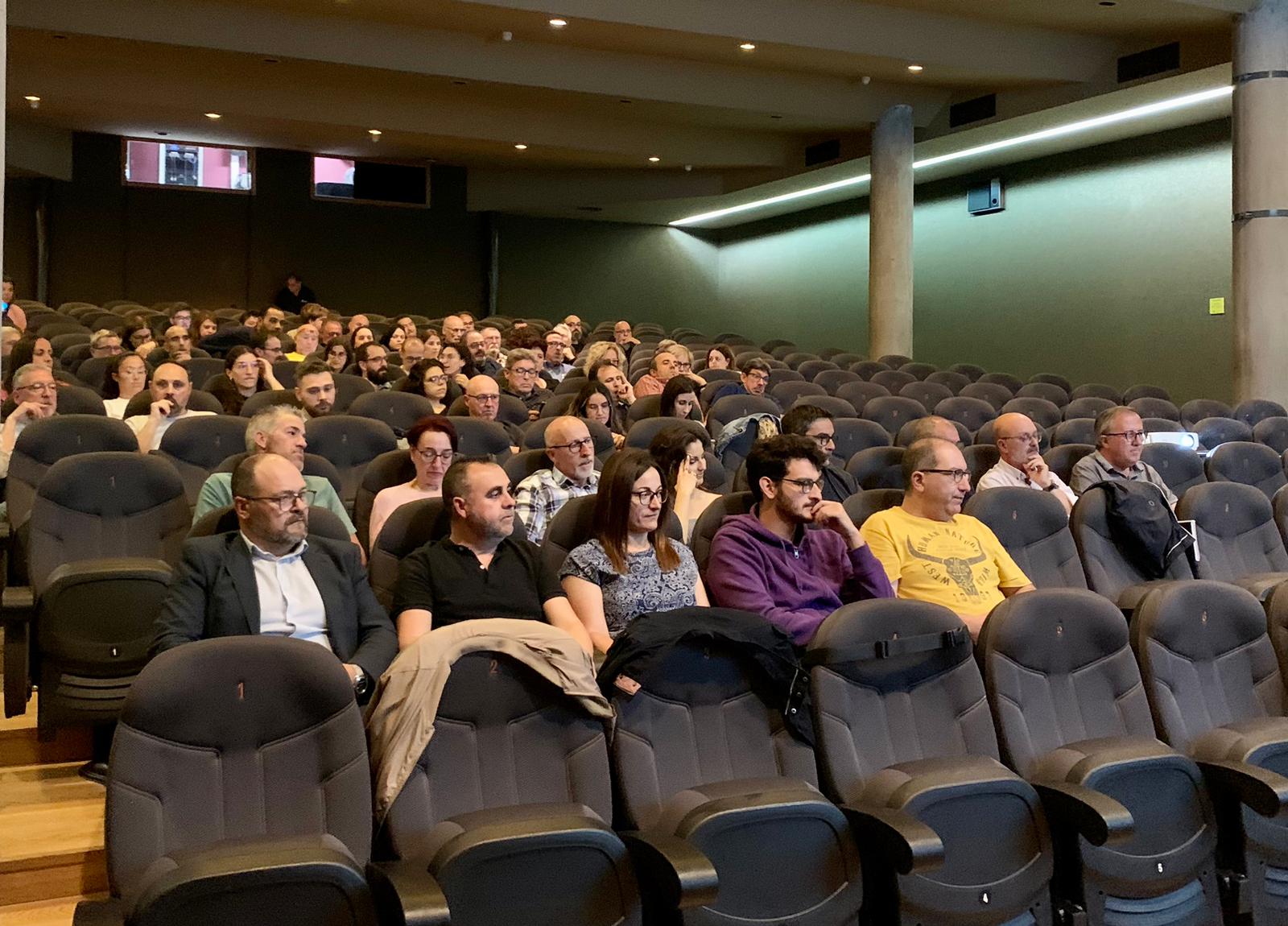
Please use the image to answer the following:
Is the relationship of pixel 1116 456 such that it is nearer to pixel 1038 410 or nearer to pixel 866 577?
pixel 866 577

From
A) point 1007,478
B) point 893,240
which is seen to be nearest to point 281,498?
point 1007,478

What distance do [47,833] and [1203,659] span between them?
8.59 ft

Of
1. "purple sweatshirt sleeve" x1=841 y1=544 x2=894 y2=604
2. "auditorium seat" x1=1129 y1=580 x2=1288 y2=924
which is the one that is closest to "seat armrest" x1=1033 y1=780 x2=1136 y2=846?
"auditorium seat" x1=1129 y1=580 x2=1288 y2=924

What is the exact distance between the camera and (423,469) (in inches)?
149

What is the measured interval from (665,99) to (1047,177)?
370 cm

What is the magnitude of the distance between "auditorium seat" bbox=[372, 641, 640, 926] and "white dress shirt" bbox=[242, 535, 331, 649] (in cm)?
50

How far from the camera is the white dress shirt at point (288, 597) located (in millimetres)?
2779

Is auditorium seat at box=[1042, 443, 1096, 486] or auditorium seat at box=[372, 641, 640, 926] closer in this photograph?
auditorium seat at box=[372, 641, 640, 926]

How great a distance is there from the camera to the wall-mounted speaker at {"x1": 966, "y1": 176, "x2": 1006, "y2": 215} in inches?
487

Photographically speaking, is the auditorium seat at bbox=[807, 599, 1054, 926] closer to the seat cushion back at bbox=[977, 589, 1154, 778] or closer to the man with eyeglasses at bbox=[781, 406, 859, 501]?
the seat cushion back at bbox=[977, 589, 1154, 778]

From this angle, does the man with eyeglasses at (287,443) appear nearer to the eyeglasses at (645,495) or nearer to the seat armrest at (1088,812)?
the eyeglasses at (645,495)

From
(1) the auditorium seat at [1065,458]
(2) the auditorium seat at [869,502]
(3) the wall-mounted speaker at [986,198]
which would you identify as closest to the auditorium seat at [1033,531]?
(2) the auditorium seat at [869,502]

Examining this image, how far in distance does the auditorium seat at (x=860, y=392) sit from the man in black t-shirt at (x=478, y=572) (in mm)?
4534

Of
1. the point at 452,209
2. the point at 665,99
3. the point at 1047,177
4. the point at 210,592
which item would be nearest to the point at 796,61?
the point at 665,99
